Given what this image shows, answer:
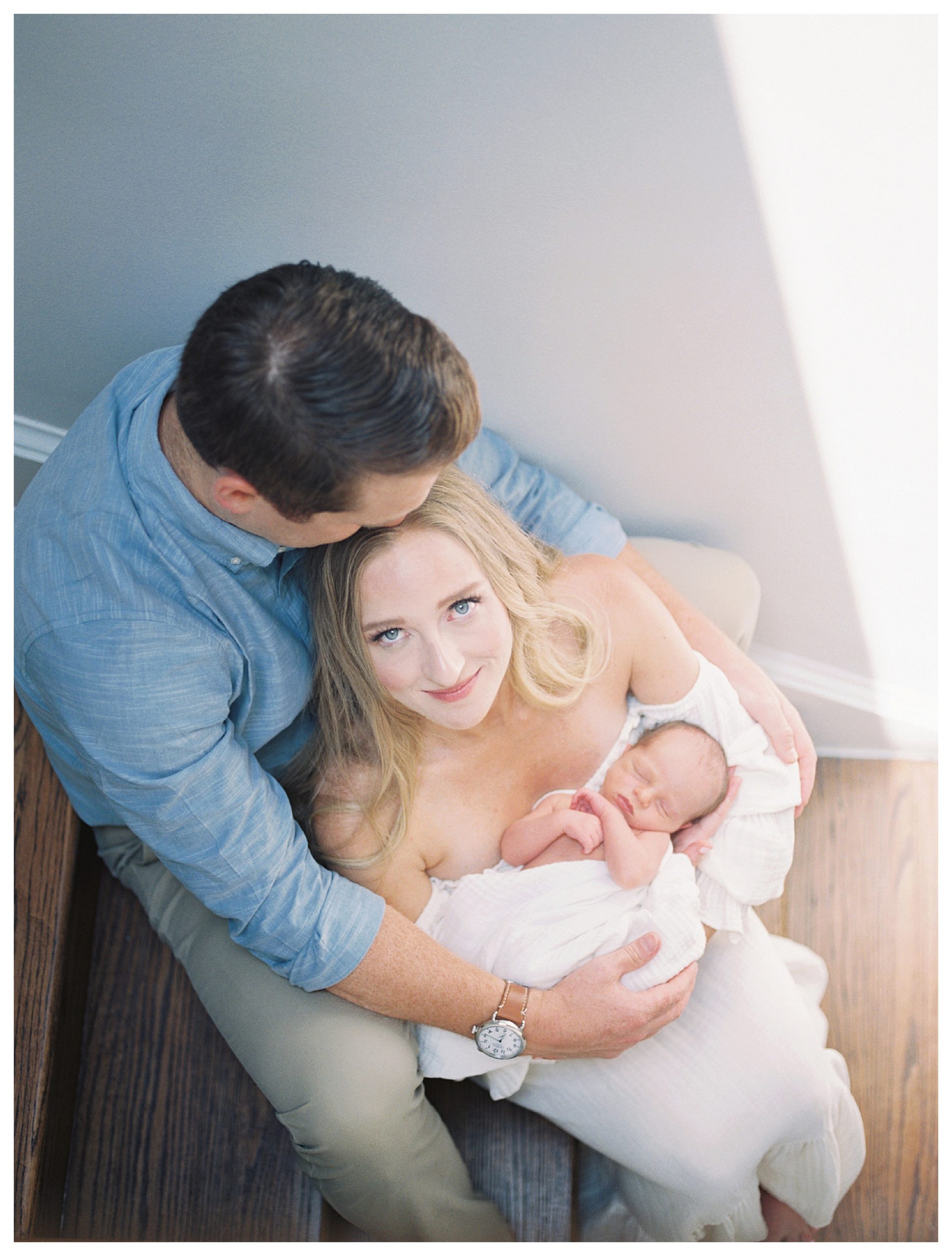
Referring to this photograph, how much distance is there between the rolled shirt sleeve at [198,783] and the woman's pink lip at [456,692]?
0.21 metres

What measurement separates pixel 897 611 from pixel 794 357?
0.33m

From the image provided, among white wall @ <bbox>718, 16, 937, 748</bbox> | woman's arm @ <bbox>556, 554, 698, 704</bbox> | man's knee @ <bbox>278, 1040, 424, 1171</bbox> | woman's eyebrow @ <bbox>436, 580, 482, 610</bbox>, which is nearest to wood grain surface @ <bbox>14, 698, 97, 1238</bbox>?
man's knee @ <bbox>278, 1040, 424, 1171</bbox>

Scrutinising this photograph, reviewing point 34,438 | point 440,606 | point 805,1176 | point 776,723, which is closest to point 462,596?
point 440,606

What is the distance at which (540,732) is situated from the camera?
1188 millimetres

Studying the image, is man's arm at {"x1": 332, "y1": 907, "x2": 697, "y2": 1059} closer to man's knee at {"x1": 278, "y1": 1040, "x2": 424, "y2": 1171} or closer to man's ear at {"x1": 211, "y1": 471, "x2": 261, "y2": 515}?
man's knee at {"x1": 278, "y1": 1040, "x2": 424, "y2": 1171}

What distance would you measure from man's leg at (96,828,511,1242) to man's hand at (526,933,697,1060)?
0.59ft

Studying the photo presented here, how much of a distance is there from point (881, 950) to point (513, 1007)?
50 centimetres

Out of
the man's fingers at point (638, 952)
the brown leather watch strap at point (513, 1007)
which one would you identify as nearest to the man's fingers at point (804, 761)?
the man's fingers at point (638, 952)

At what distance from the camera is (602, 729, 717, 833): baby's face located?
3.82ft

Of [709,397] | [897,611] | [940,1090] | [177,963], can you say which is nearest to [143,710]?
[177,963]

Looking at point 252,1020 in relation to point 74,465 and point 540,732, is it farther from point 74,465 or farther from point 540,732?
point 74,465

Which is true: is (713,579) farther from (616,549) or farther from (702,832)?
(702,832)

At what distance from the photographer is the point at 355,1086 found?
118 cm

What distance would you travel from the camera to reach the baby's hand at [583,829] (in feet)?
3.75
